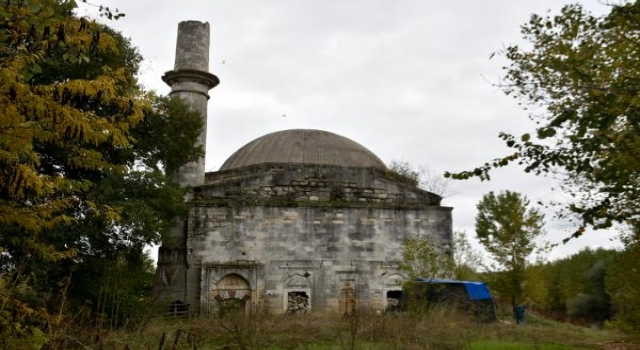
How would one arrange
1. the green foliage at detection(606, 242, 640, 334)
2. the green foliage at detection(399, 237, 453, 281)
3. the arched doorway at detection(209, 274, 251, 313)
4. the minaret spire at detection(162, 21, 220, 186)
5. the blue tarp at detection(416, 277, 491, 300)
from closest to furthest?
1. the green foliage at detection(606, 242, 640, 334)
2. the green foliage at detection(399, 237, 453, 281)
3. the blue tarp at detection(416, 277, 491, 300)
4. the arched doorway at detection(209, 274, 251, 313)
5. the minaret spire at detection(162, 21, 220, 186)

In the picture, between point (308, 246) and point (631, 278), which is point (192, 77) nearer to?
point (308, 246)

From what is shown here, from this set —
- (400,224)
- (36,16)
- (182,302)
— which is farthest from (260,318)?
(400,224)

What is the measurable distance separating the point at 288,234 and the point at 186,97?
19.3 ft

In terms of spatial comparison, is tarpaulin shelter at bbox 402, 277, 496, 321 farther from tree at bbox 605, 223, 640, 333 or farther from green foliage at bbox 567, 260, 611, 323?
green foliage at bbox 567, 260, 611, 323

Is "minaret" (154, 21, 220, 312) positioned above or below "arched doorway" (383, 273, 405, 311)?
above

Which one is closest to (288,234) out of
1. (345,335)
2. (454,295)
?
(454,295)

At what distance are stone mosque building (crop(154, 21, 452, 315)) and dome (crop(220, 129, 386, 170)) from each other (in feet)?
6.79

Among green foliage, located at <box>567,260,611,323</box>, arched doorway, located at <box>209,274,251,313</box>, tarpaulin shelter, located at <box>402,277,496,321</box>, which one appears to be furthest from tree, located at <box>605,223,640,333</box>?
green foliage, located at <box>567,260,611,323</box>

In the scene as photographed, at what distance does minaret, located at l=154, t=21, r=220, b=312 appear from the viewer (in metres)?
17.2

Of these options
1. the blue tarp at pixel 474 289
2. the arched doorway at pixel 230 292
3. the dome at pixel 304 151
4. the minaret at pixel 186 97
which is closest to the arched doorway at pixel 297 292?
the arched doorway at pixel 230 292

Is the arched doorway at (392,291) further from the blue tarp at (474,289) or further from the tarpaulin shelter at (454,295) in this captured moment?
the blue tarp at (474,289)

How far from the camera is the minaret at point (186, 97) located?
17188mm

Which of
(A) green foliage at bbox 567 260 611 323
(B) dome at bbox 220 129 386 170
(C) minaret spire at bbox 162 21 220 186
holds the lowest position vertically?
(A) green foliage at bbox 567 260 611 323

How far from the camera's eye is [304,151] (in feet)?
71.7
